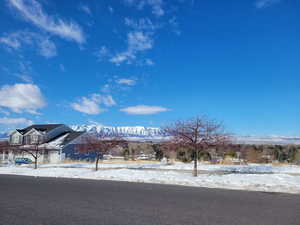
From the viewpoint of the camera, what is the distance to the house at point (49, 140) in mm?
40094

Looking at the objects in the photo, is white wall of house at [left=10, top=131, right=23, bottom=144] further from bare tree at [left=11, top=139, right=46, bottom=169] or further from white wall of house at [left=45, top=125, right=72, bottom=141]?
bare tree at [left=11, top=139, right=46, bottom=169]

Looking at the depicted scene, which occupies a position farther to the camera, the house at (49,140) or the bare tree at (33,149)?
the house at (49,140)

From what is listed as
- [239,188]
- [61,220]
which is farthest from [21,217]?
[239,188]

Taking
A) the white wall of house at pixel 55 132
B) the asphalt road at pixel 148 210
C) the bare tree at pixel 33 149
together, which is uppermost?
the white wall of house at pixel 55 132

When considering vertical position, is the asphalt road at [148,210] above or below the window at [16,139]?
below

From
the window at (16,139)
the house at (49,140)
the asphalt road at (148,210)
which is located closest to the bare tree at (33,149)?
the house at (49,140)

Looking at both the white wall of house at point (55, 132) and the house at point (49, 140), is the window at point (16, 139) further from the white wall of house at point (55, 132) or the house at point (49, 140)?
the white wall of house at point (55, 132)

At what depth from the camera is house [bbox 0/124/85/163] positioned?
40.1m

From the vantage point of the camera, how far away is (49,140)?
4484cm

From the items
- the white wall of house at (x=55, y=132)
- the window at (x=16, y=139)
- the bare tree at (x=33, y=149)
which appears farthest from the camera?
the window at (x=16, y=139)

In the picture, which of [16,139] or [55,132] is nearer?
A: [55,132]

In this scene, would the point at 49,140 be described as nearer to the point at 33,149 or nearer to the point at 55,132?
the point at 55,132

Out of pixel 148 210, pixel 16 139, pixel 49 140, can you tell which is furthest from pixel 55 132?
pixel 148 210

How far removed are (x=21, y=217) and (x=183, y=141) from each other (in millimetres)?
12824
